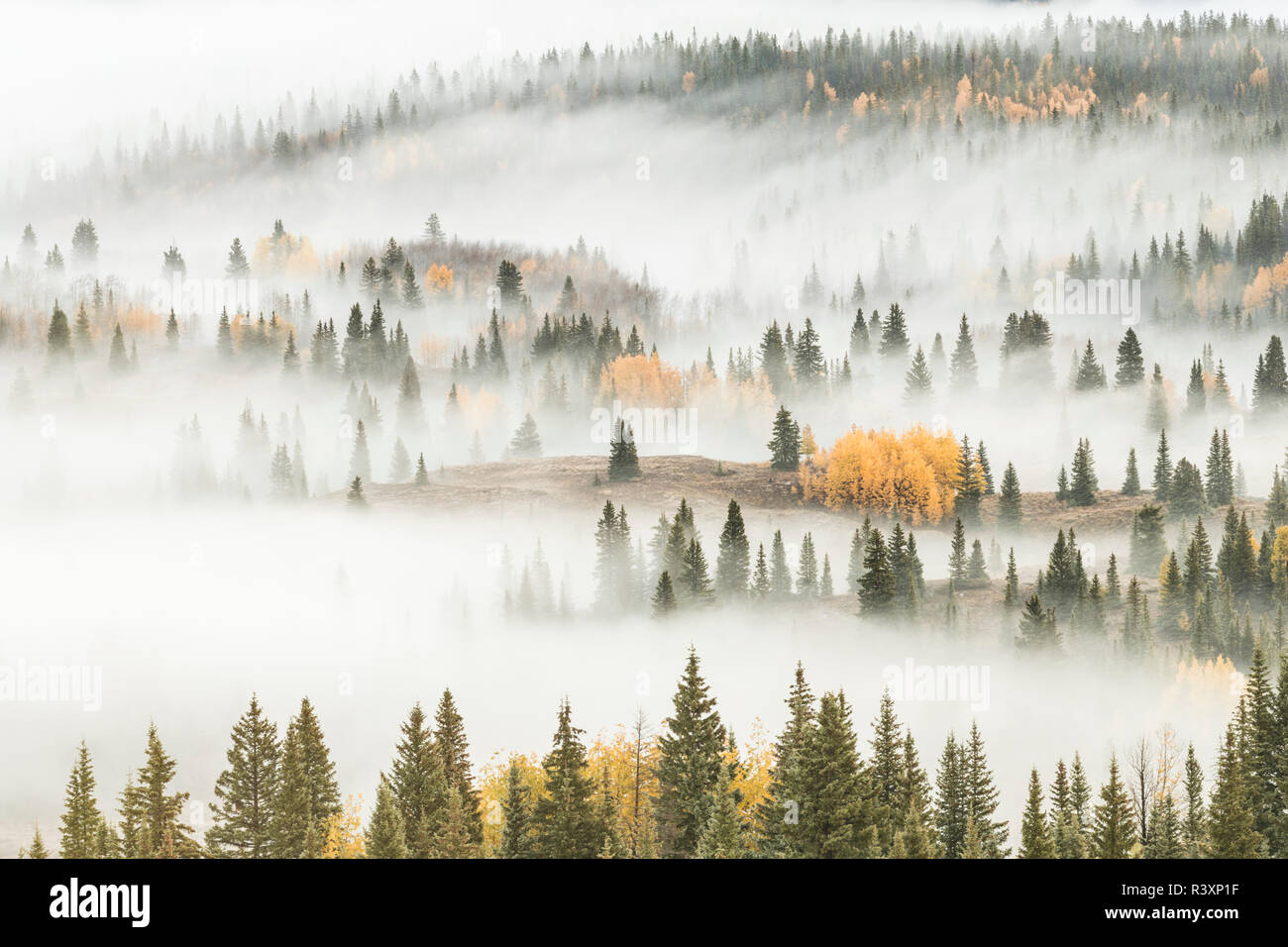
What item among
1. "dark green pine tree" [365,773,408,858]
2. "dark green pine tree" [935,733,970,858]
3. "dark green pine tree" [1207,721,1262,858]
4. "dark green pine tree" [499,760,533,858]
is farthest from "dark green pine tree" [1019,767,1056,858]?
"dark green pine tree" [365,773,408,858]

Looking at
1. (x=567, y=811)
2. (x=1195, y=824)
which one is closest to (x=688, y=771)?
(x=567, y=811)

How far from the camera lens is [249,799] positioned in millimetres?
109000

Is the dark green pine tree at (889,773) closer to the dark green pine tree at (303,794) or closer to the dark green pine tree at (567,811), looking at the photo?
the dark green pine tree at (567,811)

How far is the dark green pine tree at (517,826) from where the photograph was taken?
92.7 m

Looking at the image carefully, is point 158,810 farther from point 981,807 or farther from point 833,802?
point 981,807

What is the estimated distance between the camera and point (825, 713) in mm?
94312

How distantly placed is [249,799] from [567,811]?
33152mm

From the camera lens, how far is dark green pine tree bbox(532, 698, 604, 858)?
9188 centimetres

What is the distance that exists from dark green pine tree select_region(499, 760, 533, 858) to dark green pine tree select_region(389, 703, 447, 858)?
8263 mm
